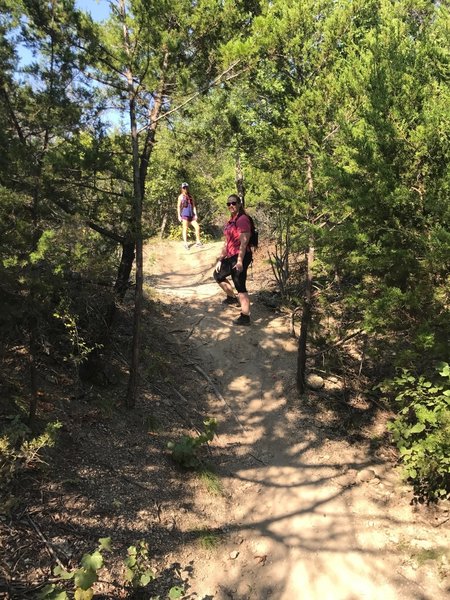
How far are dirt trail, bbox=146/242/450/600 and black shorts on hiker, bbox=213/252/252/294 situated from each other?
0.90 m

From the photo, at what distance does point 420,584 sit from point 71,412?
346 centimetres

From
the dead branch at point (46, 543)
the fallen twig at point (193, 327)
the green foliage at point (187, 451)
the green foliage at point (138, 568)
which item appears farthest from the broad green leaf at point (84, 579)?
the fallen twig at point (193, 327)

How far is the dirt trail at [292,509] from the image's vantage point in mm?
3727

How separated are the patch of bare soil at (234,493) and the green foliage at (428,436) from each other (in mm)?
333

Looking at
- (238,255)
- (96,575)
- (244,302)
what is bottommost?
(96,575)

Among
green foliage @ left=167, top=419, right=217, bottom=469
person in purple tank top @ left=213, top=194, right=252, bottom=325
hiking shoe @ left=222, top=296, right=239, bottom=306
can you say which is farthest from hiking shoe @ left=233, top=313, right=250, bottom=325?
green foliage @ left=167, top=419, right=217, bottom=469

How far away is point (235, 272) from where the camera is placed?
7.31 m

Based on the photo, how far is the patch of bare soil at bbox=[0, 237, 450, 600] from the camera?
3541mm

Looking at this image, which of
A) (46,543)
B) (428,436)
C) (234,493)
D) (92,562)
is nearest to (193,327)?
(234,493)

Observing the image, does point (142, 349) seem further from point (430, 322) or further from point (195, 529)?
point (430, 322)

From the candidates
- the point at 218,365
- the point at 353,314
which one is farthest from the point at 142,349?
the point at 353,314

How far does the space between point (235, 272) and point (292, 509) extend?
3806mm

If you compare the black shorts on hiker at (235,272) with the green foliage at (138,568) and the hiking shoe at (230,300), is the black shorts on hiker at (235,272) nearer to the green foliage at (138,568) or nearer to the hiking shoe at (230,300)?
the hiking shoe at (230,300)

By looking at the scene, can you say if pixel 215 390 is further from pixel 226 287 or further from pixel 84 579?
pixel 84 579
